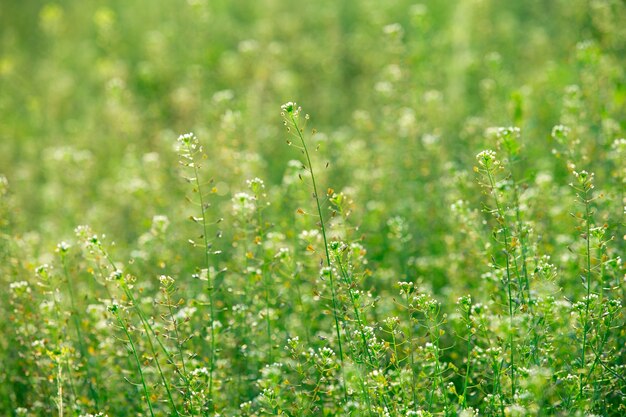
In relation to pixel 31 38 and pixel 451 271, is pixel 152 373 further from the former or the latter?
pixel 31 38

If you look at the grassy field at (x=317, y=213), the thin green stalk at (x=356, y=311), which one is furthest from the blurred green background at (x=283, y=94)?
the thin green stalk at (x=356, y=311)

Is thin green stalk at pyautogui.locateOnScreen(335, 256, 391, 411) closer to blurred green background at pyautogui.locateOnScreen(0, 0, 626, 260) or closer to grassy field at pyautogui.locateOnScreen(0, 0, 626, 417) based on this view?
grassy field at pyautogui.locateOnScreen(0, 0, 626, 417)

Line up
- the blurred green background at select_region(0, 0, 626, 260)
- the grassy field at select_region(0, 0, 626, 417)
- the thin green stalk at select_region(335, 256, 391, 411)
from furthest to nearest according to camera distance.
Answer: the blurred green background at select_region(0, 0, 626, 260)
the grassy field at select_region(0, 0, 626, 417)
the thin green stalk at select_region(335, 256, 391, 411)

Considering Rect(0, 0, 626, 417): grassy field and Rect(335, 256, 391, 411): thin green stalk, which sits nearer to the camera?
Rect(335, 256, 391, 411): thin green stalk

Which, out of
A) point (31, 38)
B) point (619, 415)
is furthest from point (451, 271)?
point (31, 38)

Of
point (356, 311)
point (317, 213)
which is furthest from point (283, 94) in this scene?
point (356, 311)

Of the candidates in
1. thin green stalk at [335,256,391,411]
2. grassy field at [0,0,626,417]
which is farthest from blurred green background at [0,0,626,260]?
thin green stalk at [335,256,391,411]

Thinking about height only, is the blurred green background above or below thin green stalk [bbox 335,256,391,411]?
above

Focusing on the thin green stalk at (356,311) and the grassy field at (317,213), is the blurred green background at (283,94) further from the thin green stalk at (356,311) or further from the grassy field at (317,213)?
the thin green stalk at (356,311)
